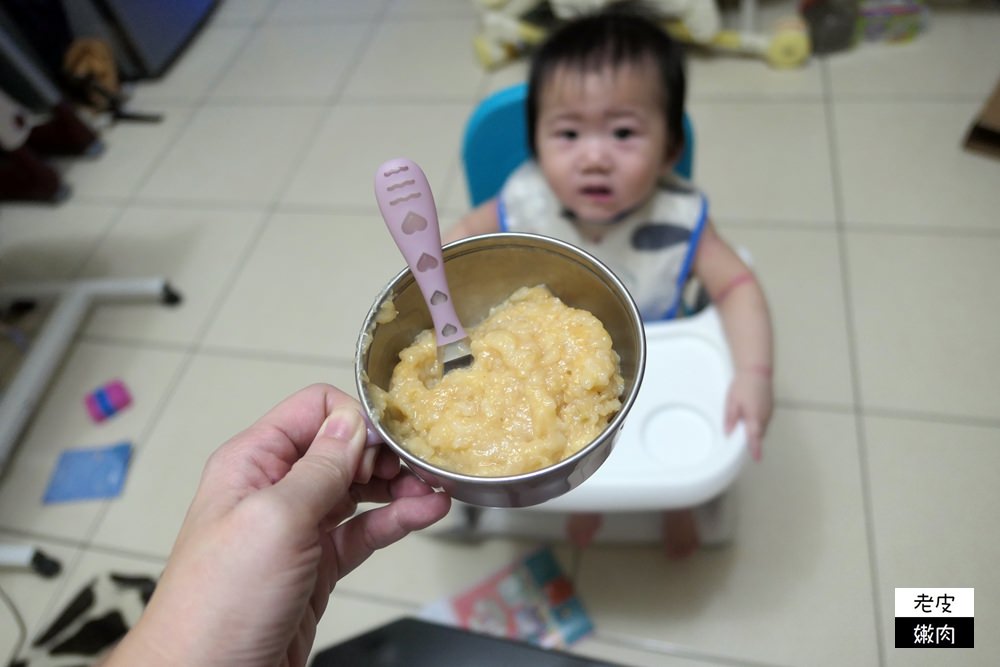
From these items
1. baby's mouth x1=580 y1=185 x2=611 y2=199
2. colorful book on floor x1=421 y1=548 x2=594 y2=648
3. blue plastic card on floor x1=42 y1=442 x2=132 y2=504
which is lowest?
colorful book on floor x1=421 y1=548 x2=594 y2=648

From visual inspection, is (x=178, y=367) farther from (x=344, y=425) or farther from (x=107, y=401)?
(x=344, y=425)

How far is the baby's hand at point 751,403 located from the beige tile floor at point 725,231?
322 millimetres

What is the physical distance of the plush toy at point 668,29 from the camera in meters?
1.69

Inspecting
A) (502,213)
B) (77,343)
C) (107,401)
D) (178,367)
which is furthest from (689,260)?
(77,343)

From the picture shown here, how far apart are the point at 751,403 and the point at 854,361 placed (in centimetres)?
52

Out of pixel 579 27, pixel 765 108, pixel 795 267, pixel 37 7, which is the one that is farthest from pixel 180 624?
pixel 37 7

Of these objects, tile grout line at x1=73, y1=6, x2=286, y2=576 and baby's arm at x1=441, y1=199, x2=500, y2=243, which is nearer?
baby's arm at x1=441, y1=199, x2=500, y2=243

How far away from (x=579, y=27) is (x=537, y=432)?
0.70 metres

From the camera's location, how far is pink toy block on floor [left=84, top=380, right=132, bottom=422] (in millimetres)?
1433

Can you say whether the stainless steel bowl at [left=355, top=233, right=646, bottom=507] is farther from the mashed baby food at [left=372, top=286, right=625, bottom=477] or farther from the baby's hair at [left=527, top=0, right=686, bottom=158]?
the baby's hair at [left=527, top=0, right=686, bottom=158]

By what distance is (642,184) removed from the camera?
3.06 ft

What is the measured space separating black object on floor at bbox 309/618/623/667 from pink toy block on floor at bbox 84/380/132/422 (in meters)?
0.85

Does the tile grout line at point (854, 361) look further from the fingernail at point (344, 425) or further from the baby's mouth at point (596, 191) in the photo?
the fingernail at point (344, 425)

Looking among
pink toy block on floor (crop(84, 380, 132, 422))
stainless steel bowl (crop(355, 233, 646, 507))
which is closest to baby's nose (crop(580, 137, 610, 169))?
stainless steel bowl (crop(355, 233, 646, 507))
